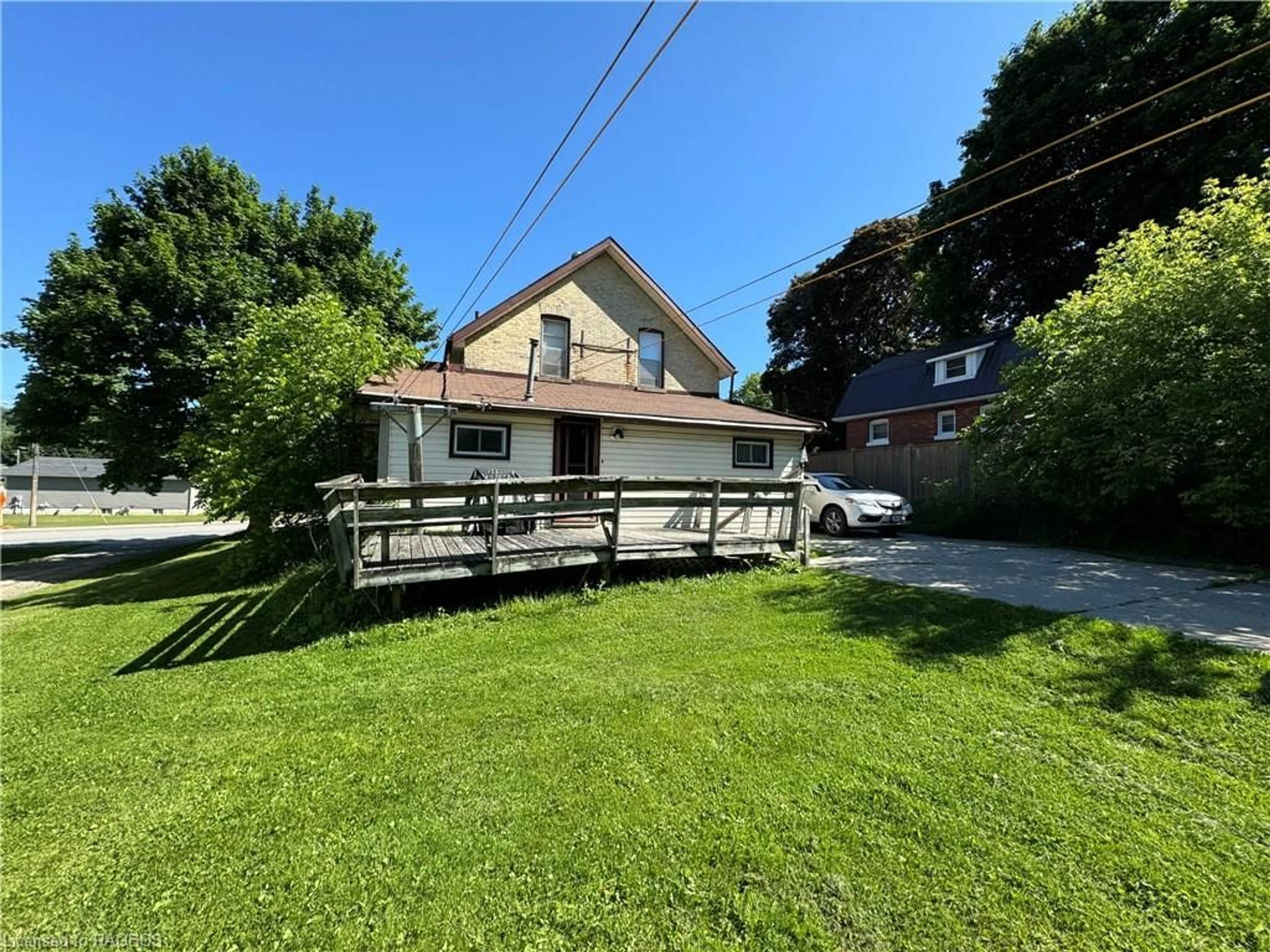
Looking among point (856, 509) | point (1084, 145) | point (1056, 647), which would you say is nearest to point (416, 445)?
point (1056, 647)

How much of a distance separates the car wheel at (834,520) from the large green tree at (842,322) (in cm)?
1984

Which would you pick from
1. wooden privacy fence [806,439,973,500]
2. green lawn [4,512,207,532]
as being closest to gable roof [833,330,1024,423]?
wooden privacy fence [806,439,973,500]

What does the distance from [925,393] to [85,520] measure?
5097cm

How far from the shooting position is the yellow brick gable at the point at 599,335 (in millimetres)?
14445

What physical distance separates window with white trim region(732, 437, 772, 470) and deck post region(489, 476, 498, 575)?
7949mm

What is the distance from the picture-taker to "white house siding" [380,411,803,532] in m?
10.4

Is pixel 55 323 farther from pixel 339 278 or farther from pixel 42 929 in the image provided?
pixel 42 929

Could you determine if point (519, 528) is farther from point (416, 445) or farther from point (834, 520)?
point (834, 520)

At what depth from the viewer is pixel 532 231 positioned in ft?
30.5

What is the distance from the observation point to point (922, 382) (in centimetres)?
2227

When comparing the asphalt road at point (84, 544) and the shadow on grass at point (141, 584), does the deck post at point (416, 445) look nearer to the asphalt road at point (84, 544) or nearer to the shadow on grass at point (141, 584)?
the shadow on grass at point (141, 584)

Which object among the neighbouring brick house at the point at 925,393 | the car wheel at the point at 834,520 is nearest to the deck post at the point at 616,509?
the car wheel at the point at 834,520

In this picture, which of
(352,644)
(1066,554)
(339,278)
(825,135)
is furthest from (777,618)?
(339,278)

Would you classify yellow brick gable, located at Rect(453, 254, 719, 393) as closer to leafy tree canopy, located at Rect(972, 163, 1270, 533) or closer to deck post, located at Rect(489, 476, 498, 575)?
leafy tree canopy, located at Rect(972, 163, 1270, 533)
